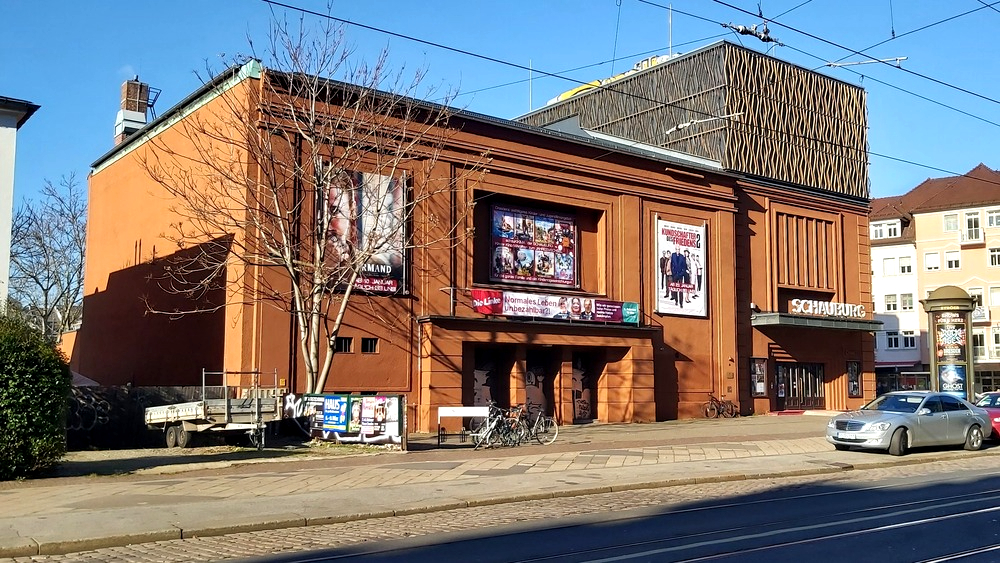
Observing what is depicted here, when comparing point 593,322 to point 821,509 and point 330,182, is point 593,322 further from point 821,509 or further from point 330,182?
point 821,509

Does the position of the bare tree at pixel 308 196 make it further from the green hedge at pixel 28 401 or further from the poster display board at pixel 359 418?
the green hedge at pixel 28 401

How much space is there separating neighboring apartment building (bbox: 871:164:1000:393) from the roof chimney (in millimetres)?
55014

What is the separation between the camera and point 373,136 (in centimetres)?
2842

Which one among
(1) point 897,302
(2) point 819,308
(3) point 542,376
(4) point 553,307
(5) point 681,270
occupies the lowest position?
(3) point 542,376

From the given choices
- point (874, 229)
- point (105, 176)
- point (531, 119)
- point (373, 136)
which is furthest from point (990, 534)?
point (874, 229)

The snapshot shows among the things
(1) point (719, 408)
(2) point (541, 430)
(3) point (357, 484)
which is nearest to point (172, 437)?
(3) point (357, 484)

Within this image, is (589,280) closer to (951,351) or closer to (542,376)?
(542,376)

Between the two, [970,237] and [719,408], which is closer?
[719,408]

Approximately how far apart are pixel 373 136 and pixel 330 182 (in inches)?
112

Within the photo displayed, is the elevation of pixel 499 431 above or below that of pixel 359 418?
below

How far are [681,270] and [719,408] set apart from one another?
5.77 metres

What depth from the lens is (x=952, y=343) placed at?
35.5m

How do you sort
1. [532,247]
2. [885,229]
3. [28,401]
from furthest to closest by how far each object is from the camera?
[885,229] → [532,247] → [28,401]

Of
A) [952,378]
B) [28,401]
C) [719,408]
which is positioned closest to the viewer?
[28,401]
